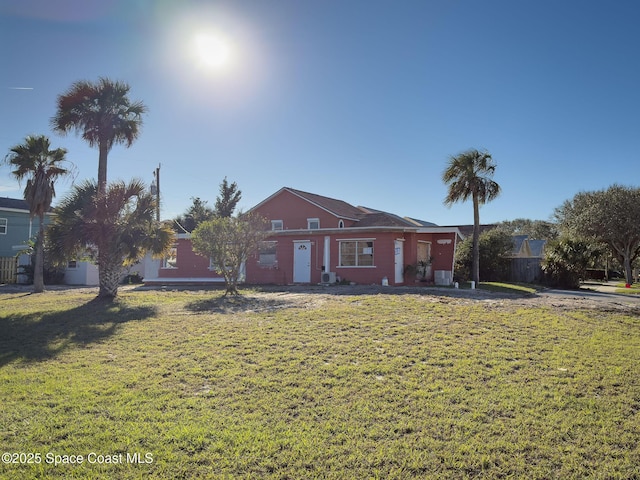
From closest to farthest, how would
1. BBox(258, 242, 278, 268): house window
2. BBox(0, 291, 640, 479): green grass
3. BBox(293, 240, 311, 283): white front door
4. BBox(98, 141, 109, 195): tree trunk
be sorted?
BBox(0, 291, 640, 479): green grass
BBox(98, 141, 109, 195): tree trunk
BBox(293, 240, 311, 283): white front door
BBox(258, 242, 278, 268): house window

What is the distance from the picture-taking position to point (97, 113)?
17266mm

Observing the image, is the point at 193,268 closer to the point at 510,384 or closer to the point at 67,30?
the point at 67,30

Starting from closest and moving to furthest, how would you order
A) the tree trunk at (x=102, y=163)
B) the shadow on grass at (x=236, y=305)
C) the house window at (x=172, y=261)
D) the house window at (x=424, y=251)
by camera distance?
Answer: the shadow on grass at (x=236, y=305) < the tree trunk at (x=102, y=163) < the house window at (x=424, y=251) < the house window at (x=172, y=261)

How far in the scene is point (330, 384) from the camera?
5.59 m

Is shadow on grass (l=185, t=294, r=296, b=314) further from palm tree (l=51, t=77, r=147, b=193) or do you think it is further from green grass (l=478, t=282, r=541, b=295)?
green grass (l=478, t=282, r=541, b=295)

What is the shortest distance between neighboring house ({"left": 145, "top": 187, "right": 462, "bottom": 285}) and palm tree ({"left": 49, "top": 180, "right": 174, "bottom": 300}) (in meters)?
4.97

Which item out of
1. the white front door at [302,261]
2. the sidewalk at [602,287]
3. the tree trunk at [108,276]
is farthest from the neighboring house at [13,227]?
the sidewalk at [602,287]

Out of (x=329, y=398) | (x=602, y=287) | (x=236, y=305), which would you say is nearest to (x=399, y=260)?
(x=236, y=305)

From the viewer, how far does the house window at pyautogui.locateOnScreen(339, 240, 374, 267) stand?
70.3 feet

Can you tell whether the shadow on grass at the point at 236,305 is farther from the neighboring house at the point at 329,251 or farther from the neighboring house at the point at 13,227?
the neighboring house at the point at 13,227

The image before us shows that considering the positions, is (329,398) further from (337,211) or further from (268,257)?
(337,211)

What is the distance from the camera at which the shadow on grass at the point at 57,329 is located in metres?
7.62

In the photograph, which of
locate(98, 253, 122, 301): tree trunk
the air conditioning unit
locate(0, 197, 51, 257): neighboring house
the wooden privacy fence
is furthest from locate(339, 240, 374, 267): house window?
locate(0, 197, 51, 257): neighboring house

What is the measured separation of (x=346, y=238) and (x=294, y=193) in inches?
236
